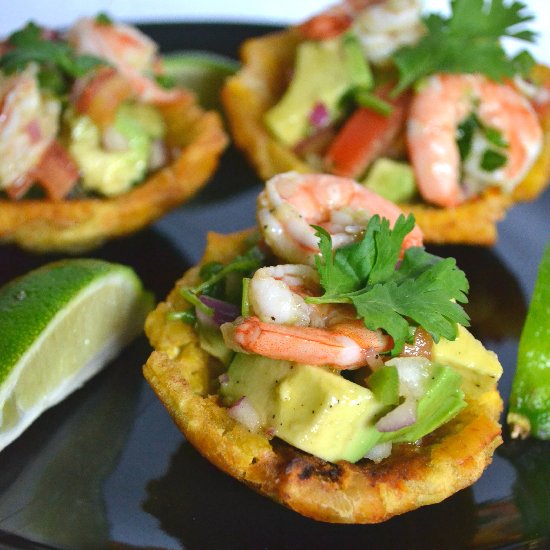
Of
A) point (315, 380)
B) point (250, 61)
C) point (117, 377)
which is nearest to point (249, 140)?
point (250, 61)

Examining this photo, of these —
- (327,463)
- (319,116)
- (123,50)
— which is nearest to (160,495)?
(327,463)

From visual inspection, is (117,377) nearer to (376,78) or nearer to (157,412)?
(157,412)

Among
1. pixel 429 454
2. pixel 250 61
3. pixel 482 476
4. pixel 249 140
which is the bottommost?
pixel 482 476

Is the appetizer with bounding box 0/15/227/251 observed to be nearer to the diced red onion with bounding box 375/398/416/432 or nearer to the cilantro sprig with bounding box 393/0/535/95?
the cilantro sprig with bounding box 393/0/535/95

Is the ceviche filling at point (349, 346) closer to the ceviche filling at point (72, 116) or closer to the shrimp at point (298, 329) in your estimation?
the shrimp at point (298, 329)

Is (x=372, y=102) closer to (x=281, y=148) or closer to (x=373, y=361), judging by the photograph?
(x=281, y=148)

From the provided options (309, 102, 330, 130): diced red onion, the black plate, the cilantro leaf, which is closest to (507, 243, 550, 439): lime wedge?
the black plate
